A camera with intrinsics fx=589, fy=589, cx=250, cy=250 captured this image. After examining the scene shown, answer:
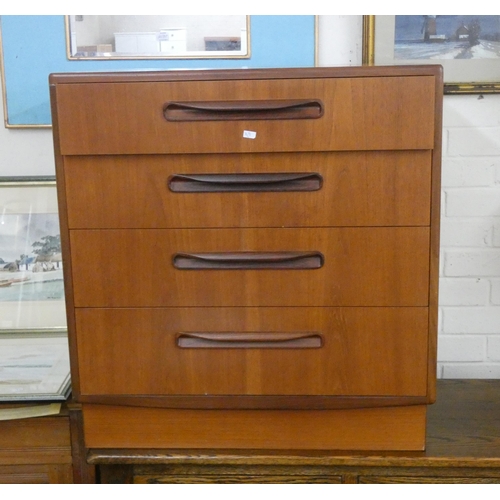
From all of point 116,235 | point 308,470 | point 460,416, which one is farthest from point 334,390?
point 116,235

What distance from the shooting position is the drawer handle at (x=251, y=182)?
0.91 m

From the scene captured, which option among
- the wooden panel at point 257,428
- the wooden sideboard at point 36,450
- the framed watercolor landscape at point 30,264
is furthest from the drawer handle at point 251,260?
the framed watercolor landscape at point 30,264

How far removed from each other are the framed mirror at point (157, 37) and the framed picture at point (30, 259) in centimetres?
31

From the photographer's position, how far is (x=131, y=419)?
3.32 feet

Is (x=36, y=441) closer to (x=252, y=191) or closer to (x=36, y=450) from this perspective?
(x=36, y=450)

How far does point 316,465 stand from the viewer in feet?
3.29

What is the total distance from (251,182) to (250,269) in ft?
0.45

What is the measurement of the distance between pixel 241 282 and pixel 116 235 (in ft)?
0.70

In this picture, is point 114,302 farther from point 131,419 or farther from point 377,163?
point 377,163

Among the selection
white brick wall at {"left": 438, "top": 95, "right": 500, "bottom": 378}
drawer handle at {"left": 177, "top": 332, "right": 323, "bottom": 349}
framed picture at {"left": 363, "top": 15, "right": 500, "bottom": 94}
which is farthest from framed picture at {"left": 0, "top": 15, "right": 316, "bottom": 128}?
drawer handle at {"left": 177, "top": 332, "right": 323, "bottom": 349}

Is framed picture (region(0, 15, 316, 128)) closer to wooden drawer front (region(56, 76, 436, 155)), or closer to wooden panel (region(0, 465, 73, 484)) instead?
wooden drawer front (region(56, 76, 436, 155))

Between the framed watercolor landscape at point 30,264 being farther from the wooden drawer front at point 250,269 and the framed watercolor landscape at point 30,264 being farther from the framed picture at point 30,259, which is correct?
the wooden drawer front at point 250,269

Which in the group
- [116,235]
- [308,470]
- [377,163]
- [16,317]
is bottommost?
[308,470]

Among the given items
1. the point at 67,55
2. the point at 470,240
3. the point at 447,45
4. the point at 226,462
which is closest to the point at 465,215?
the point at 470,240
